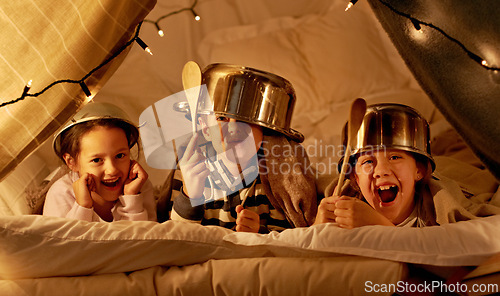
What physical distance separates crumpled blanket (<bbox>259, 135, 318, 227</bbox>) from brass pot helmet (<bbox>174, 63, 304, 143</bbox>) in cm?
7

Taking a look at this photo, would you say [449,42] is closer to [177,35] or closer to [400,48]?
[400,48]

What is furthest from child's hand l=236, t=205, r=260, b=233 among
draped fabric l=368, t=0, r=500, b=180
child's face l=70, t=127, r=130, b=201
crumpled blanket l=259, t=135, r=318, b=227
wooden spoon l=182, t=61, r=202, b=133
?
draped fabric l=368, t=0, r=500, b=180

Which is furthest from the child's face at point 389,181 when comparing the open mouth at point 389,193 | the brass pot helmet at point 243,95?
the brass pot helmet at point 243,95

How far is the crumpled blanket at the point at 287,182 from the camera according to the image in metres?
1.31

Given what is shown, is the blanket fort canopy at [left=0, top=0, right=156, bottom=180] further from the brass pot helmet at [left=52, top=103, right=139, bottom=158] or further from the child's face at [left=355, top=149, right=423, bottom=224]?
the child's face at [left=355, top=149, right=423, bottom=224]

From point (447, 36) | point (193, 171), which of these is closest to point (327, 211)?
point (193, 171)

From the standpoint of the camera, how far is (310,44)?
83.9 inches

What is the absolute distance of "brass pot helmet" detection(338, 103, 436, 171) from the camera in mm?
1270

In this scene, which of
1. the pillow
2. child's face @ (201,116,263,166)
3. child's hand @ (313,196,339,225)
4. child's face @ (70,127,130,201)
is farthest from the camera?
child's face @ (70,127,130,201)

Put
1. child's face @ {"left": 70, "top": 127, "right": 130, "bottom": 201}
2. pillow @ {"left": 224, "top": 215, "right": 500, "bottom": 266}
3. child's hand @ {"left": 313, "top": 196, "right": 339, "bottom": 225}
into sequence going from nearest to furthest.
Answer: pillow @ {"left": 224, "top": 215, "right": 500, "bottom": 266}
child's hand @ {"left": 313, "top": 196, "right": 339, "bottom": 225}
child's face @ {"left": 70, "top": 127, "right": 130, "bottom": 201}

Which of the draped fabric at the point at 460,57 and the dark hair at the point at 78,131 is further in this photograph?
the dark hair at the point at 78,131

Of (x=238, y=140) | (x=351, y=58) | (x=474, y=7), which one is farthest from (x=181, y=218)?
(x=351, y=58)

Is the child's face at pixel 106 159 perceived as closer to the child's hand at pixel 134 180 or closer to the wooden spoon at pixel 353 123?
the child's hand at pixel 134 180

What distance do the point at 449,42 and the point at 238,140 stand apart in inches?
19.7
